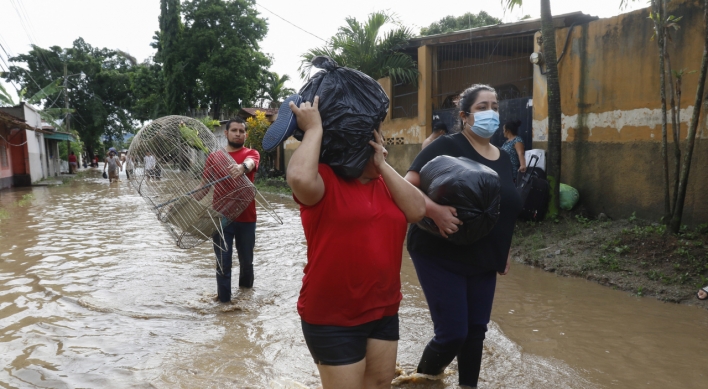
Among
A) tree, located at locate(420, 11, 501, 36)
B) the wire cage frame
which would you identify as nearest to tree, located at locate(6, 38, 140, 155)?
tree, located at locate(420, 11, 501, 36)

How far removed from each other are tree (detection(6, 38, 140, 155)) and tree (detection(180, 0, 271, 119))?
14.5 meters

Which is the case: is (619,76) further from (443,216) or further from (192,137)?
(443,216)

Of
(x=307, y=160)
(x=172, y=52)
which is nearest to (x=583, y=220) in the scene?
Result: (x=307, y=160)

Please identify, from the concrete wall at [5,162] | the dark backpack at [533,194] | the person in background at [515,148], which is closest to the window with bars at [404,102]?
the person in background at [515,148]

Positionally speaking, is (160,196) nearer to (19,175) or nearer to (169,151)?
(169,151)

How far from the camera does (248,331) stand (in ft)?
14.8

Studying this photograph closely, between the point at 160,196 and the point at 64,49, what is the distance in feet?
150

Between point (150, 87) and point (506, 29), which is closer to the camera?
point (506, 29)

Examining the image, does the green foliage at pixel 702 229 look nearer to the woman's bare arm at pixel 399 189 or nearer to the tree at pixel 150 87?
the woman's bare arm at pixel 399 189

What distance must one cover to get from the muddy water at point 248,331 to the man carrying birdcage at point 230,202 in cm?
43

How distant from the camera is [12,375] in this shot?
360 centimetres

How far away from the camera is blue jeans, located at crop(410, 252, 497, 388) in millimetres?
2828

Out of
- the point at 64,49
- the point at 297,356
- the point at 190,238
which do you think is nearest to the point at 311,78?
the point at 297,356

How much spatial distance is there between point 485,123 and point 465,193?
0.61 meters
